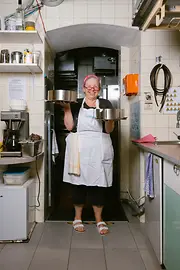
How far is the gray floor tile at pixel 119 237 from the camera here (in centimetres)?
214

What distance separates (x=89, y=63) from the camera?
3938 mm

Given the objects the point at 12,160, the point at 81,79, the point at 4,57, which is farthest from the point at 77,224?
the point at 81,79

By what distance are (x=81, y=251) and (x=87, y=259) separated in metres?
0.13

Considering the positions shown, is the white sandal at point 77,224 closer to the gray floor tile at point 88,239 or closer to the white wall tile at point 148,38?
the gray floor tile at point 88,239

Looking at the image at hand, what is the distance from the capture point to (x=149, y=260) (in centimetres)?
189

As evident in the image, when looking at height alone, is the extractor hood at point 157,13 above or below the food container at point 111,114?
above

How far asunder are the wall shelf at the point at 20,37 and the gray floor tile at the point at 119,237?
1933mm

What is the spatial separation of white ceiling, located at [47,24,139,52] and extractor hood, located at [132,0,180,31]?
2.37ft

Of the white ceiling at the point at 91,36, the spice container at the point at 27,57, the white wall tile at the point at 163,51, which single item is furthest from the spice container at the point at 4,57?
the white wall tile at the point at 163,51

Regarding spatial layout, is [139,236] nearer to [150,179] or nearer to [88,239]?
[88,239]

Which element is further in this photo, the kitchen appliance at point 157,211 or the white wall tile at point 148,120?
the white wall tile at point 148,120

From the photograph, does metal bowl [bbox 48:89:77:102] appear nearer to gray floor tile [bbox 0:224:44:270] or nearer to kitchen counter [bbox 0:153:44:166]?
kitchen counter [bbox 0:153:44:166]

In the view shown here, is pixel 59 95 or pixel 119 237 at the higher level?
pixel 59 95

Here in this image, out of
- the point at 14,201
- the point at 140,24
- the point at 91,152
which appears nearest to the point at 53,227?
the point at 14,201
